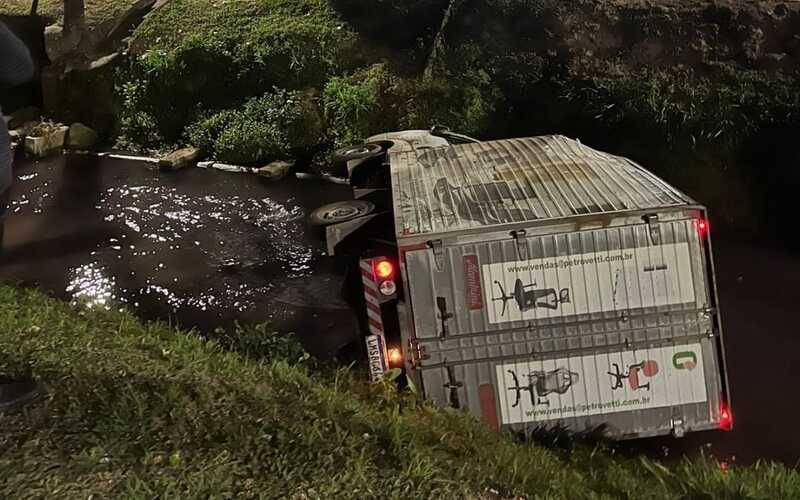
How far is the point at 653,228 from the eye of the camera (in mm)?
5812

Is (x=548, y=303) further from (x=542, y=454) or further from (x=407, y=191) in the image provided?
(x=407, y=191)

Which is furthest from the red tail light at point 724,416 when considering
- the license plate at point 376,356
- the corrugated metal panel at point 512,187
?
the license plate at point 376,356

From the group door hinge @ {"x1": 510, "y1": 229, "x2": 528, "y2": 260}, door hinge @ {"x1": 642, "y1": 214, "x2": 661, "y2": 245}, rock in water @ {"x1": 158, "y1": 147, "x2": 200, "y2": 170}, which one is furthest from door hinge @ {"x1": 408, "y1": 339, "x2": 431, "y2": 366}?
rock in water @ {"x1": 158, "y1": 147, "x2": 200, "y2": 170}

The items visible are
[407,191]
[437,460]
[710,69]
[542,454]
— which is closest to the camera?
[437,460]

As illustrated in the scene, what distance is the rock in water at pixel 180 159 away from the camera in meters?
14.7

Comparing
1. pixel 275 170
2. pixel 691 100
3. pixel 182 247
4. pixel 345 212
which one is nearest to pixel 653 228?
pixel 345 212

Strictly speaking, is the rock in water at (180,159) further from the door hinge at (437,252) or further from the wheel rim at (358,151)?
the door hinge at (437,252)

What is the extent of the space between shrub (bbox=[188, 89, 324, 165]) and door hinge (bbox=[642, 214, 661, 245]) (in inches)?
382

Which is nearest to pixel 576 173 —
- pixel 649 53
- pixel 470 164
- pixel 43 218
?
pixel 470 164

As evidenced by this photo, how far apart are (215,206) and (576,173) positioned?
790cm

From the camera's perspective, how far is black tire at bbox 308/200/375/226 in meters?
7.49

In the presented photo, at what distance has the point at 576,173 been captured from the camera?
23.3ft

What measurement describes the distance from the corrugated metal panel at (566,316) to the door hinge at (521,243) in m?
0.03

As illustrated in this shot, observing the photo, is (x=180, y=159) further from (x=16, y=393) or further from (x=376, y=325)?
(x=16, y=393)
